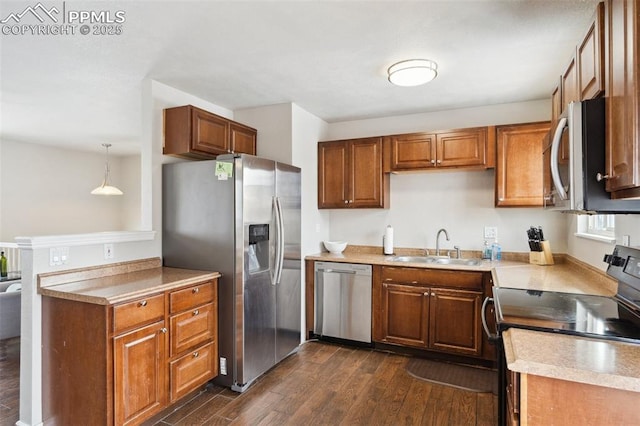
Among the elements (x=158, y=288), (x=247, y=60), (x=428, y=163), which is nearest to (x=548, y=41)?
(x=428, y=163)

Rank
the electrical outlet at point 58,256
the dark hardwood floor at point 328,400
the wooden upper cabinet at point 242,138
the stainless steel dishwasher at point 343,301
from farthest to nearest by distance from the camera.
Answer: the stainless steel dishwasher at point 343,301 → the wooden upper cabinet at point 242,138 → the dark hardwood floor at point 328,400 → the electrical outlet at point 58,256

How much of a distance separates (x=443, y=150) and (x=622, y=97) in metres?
2.35

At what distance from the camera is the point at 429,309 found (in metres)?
3.19

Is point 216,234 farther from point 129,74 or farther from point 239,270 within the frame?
point 129,74

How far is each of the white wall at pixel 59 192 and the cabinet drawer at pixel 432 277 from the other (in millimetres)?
5665

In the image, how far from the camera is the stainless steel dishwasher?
343 cm

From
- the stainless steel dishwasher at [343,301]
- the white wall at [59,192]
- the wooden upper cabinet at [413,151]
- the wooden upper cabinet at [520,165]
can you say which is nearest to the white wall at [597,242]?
the wooden upper cabinet at [520,165]

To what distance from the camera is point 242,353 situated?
8.61 feet

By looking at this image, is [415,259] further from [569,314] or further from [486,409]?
[569,314]

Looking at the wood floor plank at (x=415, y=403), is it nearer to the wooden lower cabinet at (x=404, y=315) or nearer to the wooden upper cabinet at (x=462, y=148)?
the wooden lower cabinet at (x=404, y=315)

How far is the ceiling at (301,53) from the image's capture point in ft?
6.13

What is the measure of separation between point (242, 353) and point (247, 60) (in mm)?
2168

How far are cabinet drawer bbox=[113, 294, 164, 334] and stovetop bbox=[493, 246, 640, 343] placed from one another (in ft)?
6.25

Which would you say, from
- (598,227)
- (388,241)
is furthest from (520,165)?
(388,241)
